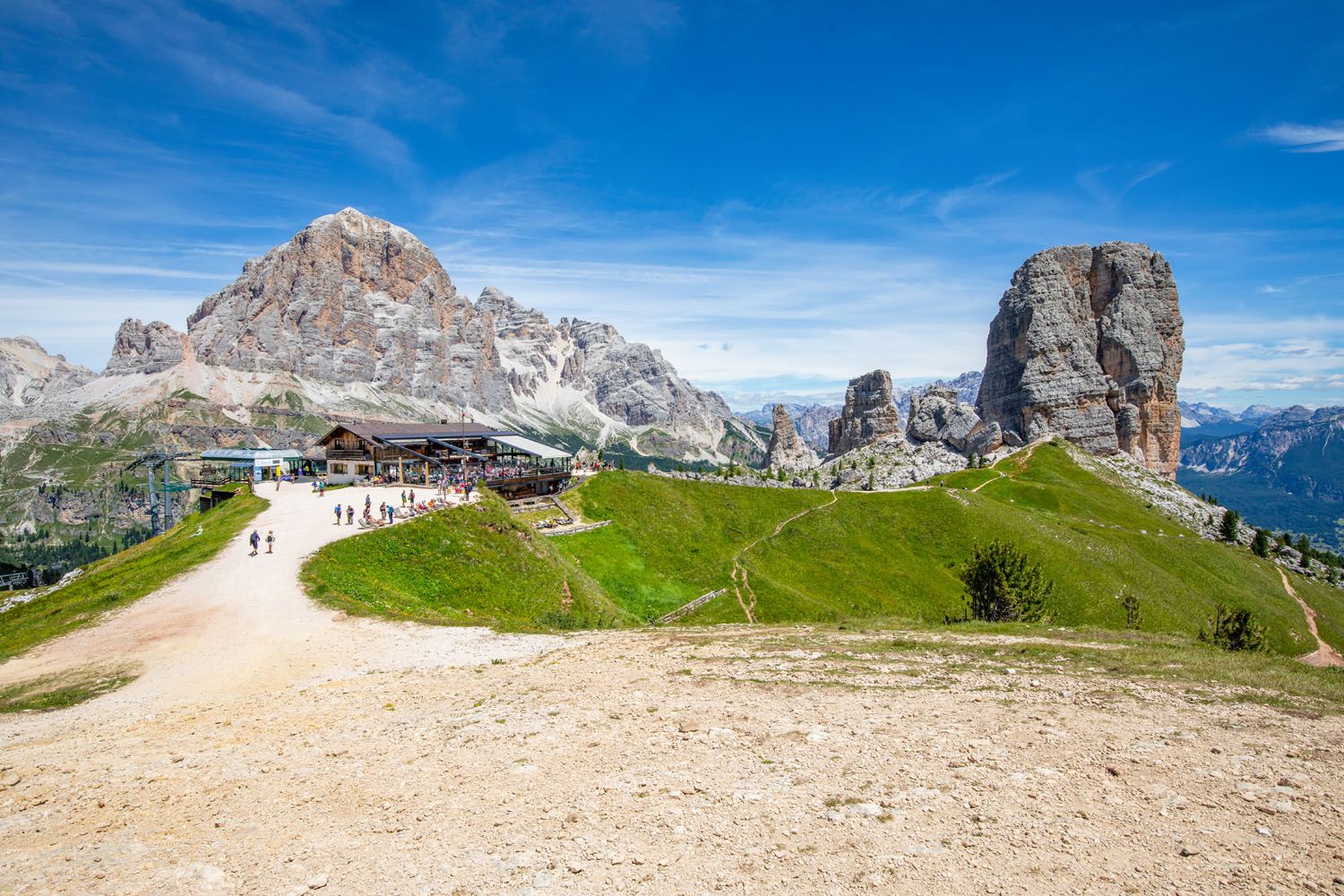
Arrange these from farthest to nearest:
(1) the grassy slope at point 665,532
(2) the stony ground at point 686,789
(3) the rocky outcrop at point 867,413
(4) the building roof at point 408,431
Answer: (3) the rocky outcrop at point 867,413 → (4) the building roof at point 408,431 → (1) the grassy slope at point 665,532 → (2) the stony ground at point 686,789

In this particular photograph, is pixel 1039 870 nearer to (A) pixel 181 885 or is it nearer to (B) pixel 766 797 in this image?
(B) pixel 766 797

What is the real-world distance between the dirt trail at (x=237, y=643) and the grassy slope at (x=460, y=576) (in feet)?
6.88

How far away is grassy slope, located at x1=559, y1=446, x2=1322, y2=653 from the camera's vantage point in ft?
192

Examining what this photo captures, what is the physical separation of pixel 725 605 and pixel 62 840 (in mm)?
45358

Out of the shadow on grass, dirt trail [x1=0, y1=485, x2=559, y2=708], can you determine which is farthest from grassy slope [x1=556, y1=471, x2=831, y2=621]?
the shadow on grass

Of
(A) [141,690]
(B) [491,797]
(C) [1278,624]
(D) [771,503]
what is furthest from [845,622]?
(C) [1278,624]

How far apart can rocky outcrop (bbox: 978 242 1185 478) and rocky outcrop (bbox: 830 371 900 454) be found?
26736 mm

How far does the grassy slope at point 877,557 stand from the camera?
5859 centimetres

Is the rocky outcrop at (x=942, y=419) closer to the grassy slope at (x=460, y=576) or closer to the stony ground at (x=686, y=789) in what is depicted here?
the grassy slope at (x=460, y=576)

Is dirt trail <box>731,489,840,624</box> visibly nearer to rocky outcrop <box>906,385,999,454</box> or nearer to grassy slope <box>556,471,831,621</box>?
grassy slope <box>556,471,831,621</box>

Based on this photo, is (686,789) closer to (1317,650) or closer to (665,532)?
(665,532)

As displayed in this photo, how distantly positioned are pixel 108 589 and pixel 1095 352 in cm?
18962

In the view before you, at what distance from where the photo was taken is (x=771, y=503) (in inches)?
3214

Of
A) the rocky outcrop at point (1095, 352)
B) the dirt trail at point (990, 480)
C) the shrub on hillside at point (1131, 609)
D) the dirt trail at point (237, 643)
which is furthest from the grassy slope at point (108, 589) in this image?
the rocky outcrop at point (1095, 352)
